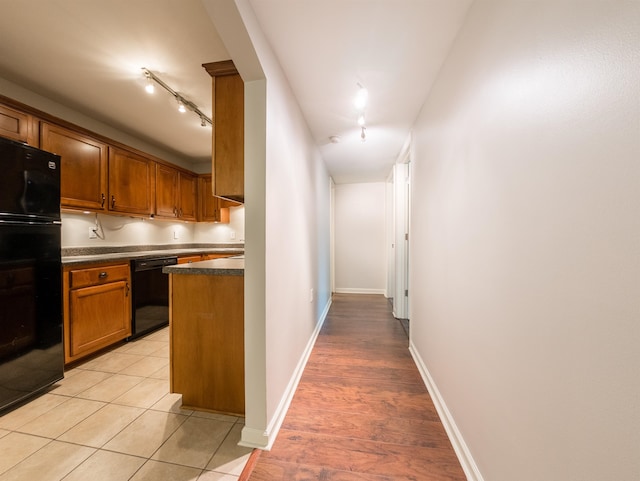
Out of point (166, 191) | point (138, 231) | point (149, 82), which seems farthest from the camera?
point (166, 191)

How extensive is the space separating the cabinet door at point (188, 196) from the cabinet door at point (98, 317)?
1525 millimetres

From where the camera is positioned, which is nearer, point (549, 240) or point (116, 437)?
point (549, 240)

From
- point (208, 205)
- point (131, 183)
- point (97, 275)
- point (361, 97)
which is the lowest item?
point (97, 275)

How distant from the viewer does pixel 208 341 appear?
1567mm

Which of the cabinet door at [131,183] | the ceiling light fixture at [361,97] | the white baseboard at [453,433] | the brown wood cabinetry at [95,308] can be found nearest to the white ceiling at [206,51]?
the ceiling light fixture at [361,97]

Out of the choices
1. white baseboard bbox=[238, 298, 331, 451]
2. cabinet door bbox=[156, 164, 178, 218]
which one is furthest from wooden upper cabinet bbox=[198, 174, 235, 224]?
white baseboard bbox=[238, 298, 331, 451]

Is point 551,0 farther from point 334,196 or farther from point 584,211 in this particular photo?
point 334,196

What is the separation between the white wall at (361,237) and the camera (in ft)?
16.1

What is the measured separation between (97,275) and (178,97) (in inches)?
72.5

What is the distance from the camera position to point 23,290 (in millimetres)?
1681

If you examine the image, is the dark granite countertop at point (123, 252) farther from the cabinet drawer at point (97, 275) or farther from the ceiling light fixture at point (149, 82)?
the ceiling light fixture at point (149, 82)

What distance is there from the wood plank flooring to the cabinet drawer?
84.5 inches

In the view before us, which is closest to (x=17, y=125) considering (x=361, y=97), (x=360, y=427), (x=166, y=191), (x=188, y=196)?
(x=166, y=191)

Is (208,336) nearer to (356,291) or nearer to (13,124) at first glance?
(13,124)
